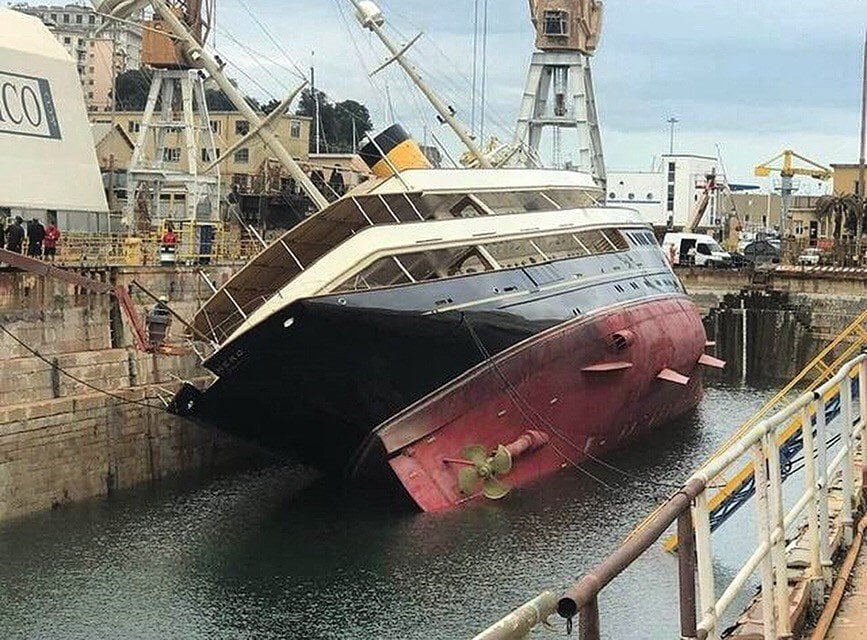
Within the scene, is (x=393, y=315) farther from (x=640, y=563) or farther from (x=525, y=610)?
(x=525, y=610)

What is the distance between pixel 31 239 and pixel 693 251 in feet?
148

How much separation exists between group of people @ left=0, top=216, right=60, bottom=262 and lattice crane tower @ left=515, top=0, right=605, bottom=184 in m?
39.0

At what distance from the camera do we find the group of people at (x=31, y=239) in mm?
27547

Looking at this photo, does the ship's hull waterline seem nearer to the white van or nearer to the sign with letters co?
the sign with letters co

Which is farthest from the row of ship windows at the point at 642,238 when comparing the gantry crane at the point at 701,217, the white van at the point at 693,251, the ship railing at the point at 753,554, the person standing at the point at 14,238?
the gantry crane at the point at 701,217

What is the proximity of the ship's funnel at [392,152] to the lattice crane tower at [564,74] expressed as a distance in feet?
116

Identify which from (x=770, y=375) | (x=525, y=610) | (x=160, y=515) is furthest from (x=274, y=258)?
(x=770, y=375)

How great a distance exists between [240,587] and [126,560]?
2.36 meters

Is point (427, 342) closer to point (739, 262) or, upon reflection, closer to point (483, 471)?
point (483, 471)

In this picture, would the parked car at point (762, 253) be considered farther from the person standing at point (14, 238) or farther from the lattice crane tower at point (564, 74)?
the person standing at point (14, 238)

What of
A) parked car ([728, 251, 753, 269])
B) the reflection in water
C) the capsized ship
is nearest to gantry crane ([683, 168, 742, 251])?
parked car ([728, 251, 753, 269])

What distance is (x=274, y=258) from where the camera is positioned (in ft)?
82.1

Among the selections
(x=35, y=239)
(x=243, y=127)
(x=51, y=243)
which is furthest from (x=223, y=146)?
(x=35, y=239)

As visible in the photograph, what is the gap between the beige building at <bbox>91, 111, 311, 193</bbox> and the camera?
64062 millimetres
